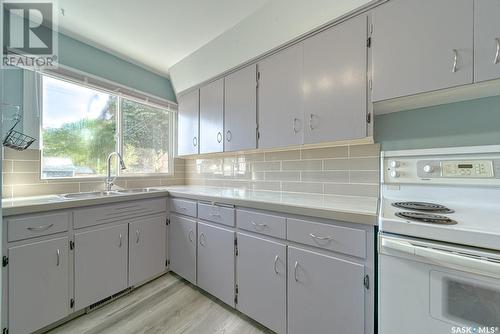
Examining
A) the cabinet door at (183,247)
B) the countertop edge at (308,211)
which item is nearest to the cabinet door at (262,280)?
the countertop edge at (308,211)

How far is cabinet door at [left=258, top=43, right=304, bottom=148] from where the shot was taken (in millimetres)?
1558

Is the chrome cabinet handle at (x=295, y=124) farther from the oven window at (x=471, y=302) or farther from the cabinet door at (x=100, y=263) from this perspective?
the cabinet door at (x=100, y=263)

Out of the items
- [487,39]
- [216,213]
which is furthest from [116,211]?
[487,39]

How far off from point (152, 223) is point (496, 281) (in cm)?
221

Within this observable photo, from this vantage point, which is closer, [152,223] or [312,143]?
[312,143]

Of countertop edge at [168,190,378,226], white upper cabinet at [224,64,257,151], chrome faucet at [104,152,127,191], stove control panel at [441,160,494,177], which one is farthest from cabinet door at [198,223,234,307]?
stove control panel at [441,160,494,177]

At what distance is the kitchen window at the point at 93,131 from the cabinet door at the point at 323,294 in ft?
6.89

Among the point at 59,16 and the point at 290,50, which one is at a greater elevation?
the point at 59,16

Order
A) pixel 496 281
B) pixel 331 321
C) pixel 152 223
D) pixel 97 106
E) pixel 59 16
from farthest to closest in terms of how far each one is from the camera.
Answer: pixel 97 106, pixel 152 223, pixel 59 16, pixel 331 321, pixel 496 281

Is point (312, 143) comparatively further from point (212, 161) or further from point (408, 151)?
point (212, 161)

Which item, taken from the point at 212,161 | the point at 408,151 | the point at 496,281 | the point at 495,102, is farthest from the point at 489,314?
the point at 212,161

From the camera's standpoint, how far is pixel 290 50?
1585mm

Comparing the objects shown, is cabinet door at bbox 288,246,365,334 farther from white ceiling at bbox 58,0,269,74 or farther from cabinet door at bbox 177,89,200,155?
white ceiling at bbox 58,0,269,74

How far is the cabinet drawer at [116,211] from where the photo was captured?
1.55 m
